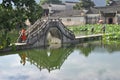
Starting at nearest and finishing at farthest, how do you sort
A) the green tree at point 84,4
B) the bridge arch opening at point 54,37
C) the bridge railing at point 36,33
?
the bridge railing at point 36,33
the bridge arch opening at point 54,37
the green tree at point 84,4

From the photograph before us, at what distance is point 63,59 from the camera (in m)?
26.2

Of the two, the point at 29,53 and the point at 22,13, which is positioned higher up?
the point at 22,13

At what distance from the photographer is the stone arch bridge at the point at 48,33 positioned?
108ft

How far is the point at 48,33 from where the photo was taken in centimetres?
3725

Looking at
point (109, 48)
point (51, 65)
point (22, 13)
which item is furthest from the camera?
point (109, 48)

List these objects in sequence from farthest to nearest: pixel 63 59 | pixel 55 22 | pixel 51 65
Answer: pixel 55 22
pixel 63 59
pixel 51 65

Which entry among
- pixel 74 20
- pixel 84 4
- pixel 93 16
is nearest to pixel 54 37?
pixel 93 16

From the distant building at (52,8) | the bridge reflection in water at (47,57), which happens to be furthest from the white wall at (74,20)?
the bridge reflection in water at (47,57)

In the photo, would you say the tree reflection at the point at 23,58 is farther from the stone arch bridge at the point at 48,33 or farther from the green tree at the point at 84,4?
the green tree at the point at 84,4

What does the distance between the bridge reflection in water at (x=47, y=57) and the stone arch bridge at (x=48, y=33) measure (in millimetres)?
2282

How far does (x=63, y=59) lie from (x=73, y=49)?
6.20 metres

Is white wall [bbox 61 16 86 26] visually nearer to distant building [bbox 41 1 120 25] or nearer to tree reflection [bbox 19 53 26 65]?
distant building [bbox 41 1 120 25]

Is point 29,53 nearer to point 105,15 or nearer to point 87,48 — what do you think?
point 87,48

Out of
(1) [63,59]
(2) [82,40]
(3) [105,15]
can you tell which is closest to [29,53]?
(1) [63,59]
